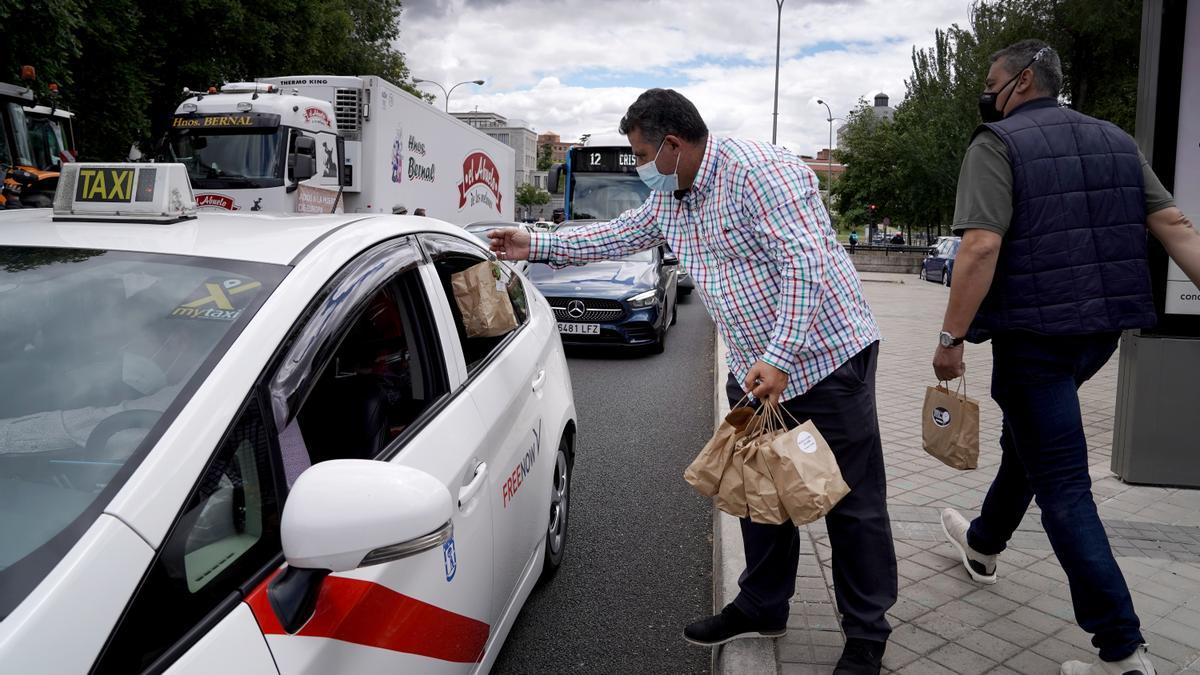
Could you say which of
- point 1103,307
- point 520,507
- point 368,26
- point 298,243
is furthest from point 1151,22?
point 368,26

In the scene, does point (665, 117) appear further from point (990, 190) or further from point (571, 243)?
point (990, 190)

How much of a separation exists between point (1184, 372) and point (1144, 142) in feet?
3.94

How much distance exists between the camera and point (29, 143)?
12531 mm

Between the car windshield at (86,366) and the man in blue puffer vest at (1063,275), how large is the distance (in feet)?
6.92

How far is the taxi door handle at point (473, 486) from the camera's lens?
2.28 metres

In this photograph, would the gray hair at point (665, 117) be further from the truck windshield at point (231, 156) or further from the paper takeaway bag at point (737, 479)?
the truck windshield at point (231, 156)

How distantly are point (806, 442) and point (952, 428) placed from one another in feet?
2.93

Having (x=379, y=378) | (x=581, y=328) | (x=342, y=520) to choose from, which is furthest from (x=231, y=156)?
(x=342, y=520)

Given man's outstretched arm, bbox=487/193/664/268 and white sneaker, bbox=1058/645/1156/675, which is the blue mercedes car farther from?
white sneaker, bbox=1058/645/1156/675

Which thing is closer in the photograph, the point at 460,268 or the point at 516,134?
the point at 460,268

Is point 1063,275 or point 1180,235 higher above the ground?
point 1180,235

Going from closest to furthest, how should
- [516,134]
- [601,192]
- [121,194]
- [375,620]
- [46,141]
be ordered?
[375,620]
[121,194]
[46,141]
[601,192]
[516,134]

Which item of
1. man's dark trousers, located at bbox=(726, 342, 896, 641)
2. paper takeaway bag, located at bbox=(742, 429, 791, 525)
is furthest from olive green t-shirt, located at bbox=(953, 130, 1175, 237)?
paper takeaway bag, located at bbox=(742, 429, 791, 525)

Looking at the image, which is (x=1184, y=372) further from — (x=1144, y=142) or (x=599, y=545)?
(x=599, y=545)
